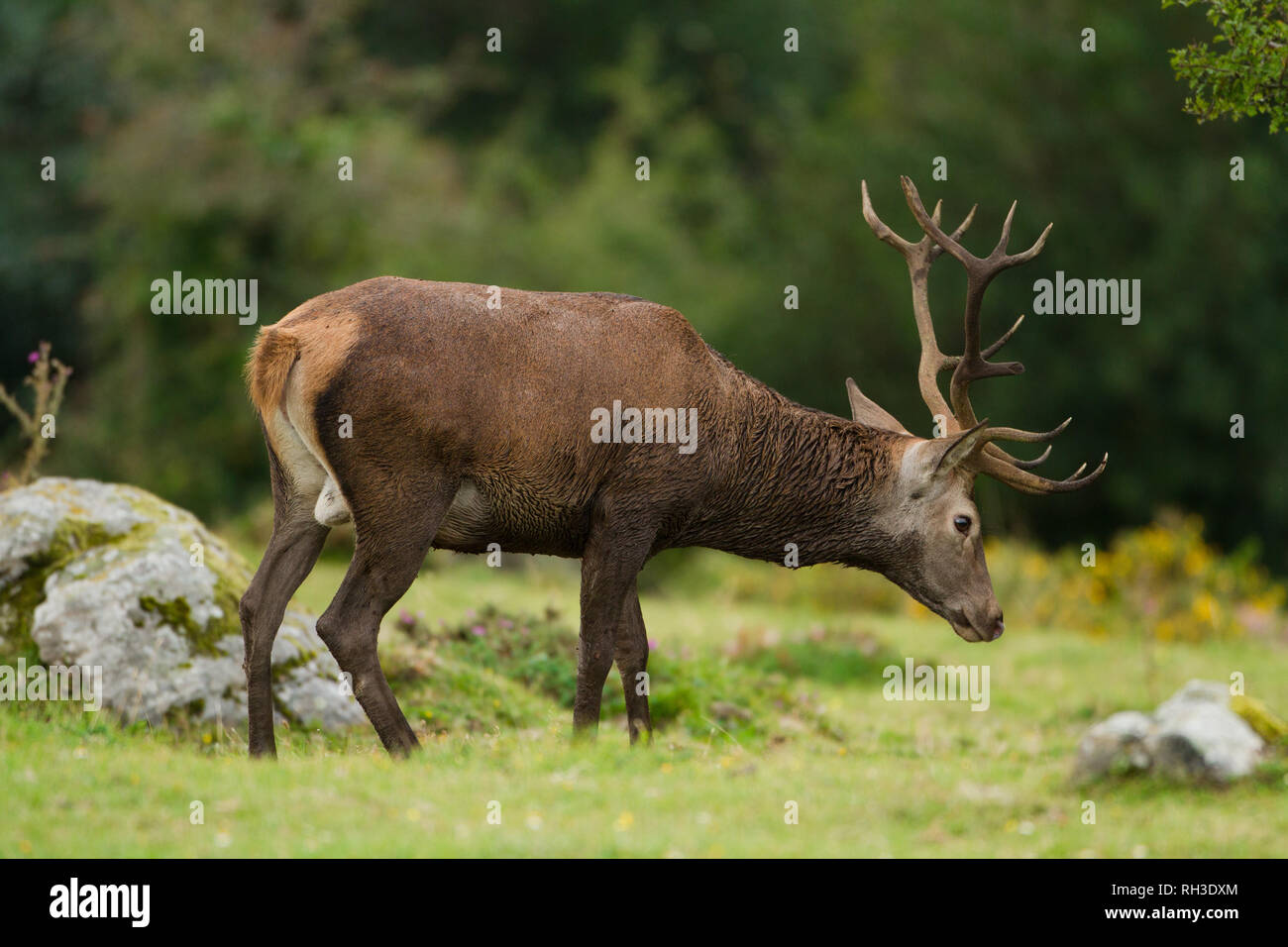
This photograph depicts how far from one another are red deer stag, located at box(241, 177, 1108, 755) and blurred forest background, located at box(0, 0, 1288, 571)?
1466 cm

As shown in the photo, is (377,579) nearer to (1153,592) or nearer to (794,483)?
(794,483)

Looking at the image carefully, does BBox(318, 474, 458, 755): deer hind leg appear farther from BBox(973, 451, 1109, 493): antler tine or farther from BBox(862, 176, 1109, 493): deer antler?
BBox(973, 451, 1109, 493): antler tine

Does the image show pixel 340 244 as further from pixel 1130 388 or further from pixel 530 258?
pixel 1130 388

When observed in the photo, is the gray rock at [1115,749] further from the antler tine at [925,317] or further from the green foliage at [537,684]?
the green foliage at [537,684]

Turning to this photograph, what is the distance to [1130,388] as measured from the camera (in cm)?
2578

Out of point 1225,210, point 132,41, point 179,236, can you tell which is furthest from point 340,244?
point 1225,210

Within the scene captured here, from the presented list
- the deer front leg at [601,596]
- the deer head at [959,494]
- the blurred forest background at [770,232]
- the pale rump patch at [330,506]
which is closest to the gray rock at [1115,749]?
the deer head at [959,494]

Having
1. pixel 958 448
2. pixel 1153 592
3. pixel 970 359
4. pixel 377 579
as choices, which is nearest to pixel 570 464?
pixel 377 579

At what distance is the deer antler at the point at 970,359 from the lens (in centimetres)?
895

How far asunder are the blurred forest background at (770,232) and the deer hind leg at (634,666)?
47.8 feet

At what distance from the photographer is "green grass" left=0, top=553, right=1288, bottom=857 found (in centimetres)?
632

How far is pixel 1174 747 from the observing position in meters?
7.12

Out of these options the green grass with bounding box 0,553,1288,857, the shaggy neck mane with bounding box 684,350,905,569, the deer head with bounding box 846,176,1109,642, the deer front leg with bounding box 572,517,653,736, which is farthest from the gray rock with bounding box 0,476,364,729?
the deer head with bounding box 846,176,1109,642

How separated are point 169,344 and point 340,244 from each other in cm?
285
